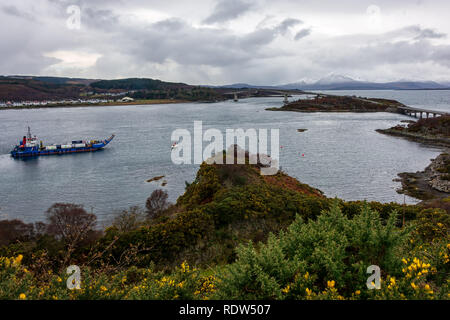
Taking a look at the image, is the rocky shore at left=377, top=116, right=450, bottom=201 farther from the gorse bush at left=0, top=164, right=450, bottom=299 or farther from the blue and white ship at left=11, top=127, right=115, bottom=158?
the blue and white ship at left=11, top=127, right=115, bottom=158

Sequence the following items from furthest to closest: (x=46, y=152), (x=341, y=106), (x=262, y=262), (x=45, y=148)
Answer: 1. (x=341, y=106)
2. (x=45, y=148)
3. (x=46, y=152)
4. (x=262, y=262)

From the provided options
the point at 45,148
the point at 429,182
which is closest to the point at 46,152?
the point at 45,148

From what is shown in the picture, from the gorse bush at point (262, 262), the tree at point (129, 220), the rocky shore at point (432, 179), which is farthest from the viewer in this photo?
the rocky shore at point (432, 179)

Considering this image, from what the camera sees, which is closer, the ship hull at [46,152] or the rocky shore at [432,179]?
the rocky shore at [432,179]

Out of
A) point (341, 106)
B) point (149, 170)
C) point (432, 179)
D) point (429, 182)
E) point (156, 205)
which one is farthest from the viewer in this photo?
point (341, 106)

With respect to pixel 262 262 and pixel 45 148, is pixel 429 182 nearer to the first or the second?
pixel 262 262

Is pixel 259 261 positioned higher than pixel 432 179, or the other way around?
pixel 259 261

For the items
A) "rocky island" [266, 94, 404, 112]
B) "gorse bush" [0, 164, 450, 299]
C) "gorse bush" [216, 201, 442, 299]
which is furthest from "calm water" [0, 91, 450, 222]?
"rocky island" [266, 94, 404, 112]

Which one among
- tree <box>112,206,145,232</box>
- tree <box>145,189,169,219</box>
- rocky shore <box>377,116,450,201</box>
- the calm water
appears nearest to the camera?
tree <box>112,206,145,232</box>

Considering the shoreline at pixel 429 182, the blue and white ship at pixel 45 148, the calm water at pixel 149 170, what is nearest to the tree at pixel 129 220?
the calm water at pixel 149 170

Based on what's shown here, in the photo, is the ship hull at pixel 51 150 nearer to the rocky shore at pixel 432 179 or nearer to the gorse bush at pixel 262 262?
the gorse bush at pixel 262 262

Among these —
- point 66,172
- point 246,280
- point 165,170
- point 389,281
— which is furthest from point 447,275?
point 66,172

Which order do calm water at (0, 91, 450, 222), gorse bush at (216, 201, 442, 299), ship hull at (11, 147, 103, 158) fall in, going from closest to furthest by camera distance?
gorse bush at (216, 201, 442, 299)
calm water at (0, 91, 450, 222)
ship hull at (11, 147, 103, 158)
